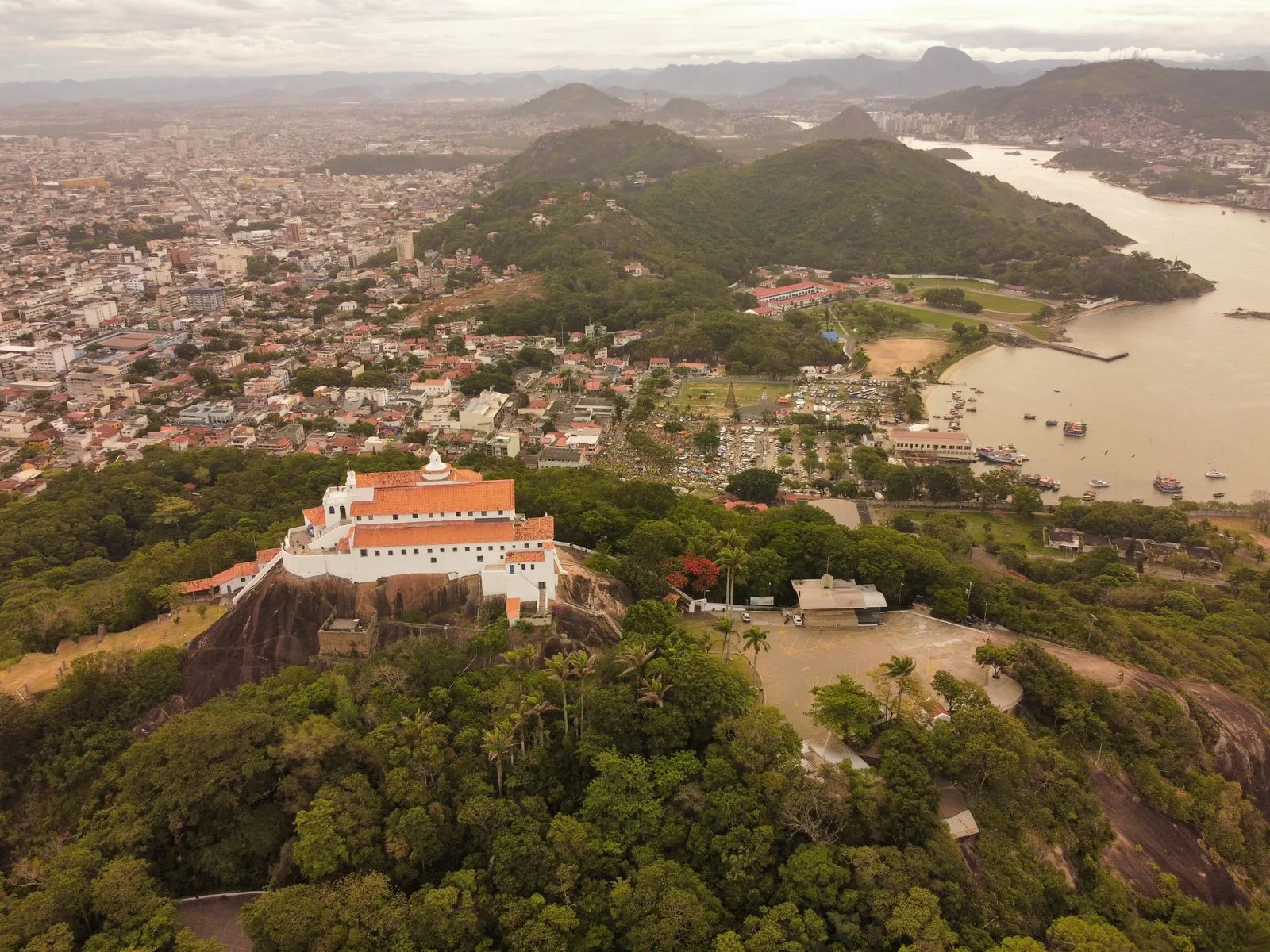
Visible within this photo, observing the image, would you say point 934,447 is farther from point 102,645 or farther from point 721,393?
point 102,645

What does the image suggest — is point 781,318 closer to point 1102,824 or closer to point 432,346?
point 432,346

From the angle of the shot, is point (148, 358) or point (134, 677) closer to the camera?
point (134, 677)

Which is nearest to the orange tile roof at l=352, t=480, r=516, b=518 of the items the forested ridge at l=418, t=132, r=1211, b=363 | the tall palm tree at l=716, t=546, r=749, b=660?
the tall palm tree at l=716, t=546, r=749, b=660

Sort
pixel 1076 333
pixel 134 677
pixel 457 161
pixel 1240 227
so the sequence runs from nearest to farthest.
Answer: pixel 134 677 < pixel 1076 333 < pixel 1240 227 < pixel 457 161

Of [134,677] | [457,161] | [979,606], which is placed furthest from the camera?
[457,161]

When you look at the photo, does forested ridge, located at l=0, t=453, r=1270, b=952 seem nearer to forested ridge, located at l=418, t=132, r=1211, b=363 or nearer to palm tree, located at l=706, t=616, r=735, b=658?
palm tree, located at l=706, t=616, r=735, b=658

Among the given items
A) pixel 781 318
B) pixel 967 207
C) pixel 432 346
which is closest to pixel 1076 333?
pixel 781 318

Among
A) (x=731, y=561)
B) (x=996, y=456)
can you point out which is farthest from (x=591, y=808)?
(x=996, y=456)
